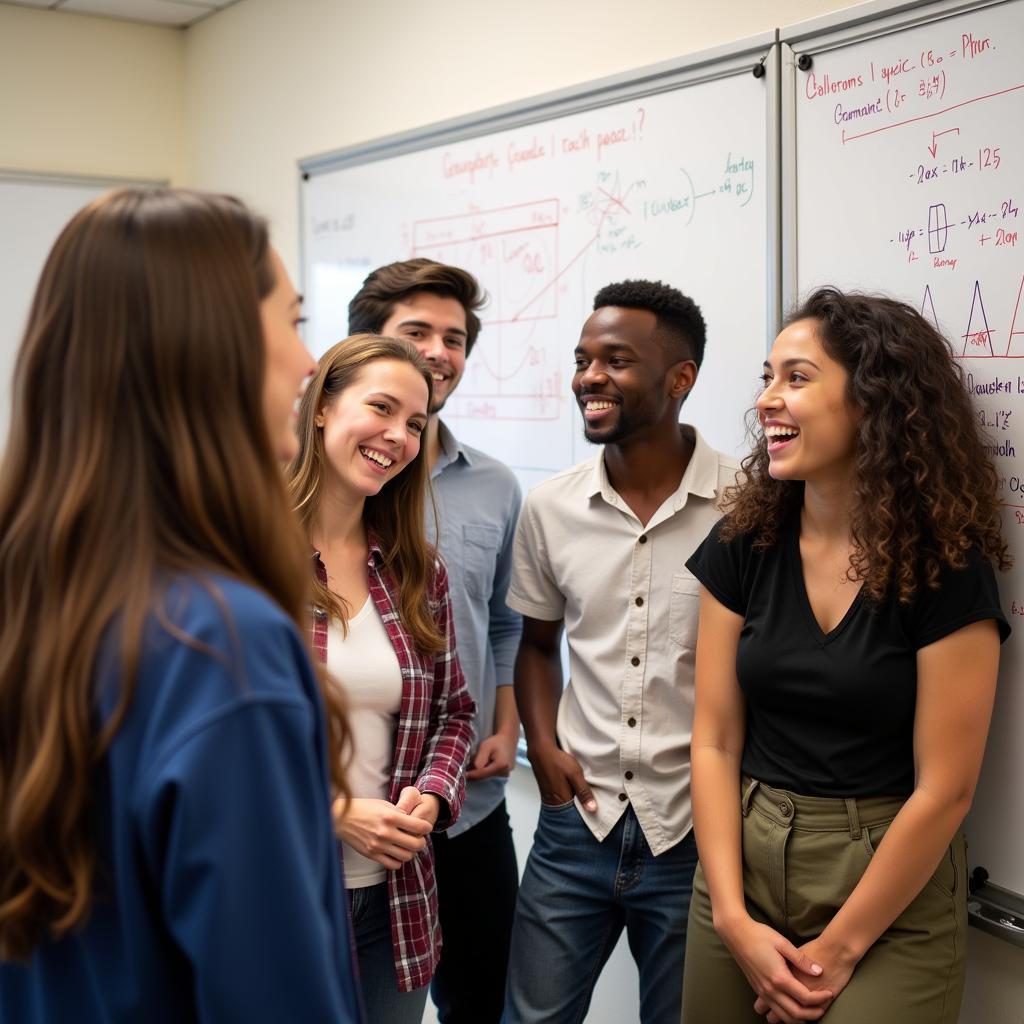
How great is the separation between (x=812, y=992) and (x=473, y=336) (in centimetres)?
140

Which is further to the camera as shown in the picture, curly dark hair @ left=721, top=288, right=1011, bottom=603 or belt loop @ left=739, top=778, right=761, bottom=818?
belt loop @ left=739, top=778, right=761, bottom=818

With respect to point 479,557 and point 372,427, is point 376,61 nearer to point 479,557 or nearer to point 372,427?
point 479,557

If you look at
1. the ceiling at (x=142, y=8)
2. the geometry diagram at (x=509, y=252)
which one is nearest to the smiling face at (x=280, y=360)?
the geometry diagram at (x=509, y=252)

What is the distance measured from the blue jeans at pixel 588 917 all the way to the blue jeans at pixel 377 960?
1.13 feet

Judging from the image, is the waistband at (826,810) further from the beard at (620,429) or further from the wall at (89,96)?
the wall at (89,96)

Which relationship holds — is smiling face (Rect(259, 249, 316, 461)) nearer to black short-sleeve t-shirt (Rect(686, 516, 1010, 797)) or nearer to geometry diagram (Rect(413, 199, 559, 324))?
black short-sleeve t-shirt (Rect(686, 516, 1010, 797))

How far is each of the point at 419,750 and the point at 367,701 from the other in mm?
127

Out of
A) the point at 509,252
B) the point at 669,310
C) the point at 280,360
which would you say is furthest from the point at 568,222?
the point at 280,360

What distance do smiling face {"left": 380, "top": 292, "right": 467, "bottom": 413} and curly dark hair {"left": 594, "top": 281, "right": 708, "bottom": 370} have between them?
0.32m

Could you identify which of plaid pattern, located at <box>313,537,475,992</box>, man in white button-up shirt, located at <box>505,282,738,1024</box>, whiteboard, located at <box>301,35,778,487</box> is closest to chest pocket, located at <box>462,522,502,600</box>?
man in white button-up shirt, located at <box>505,282,738,1024</box>

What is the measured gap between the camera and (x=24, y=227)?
377cm

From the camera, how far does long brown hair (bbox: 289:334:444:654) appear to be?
64.9 inches

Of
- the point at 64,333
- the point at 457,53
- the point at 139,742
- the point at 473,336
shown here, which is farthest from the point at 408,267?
the point at 139,742

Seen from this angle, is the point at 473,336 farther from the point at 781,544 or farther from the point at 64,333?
the point at 64,333
